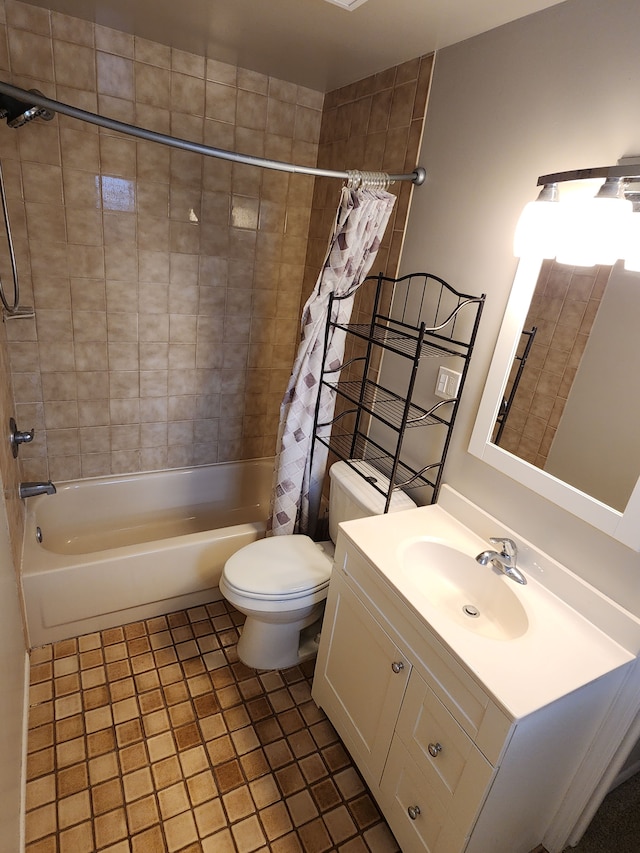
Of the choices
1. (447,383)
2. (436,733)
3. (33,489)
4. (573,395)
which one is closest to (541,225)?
(573,395)

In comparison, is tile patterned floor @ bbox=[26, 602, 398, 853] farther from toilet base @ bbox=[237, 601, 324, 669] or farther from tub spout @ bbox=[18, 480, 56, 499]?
tub spout @ bbox=[18, 480, 56, 499]

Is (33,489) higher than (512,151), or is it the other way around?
(512,151)

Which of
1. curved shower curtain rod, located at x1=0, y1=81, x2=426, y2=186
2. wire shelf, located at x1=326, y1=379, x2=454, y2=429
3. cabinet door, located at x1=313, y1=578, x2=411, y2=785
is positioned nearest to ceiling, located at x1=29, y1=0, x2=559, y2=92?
curved shower curtain rod, located at x1=0, y1=81, x2=426, y2=186

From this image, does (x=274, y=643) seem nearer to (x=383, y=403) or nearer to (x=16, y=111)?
(x=383, y=403)

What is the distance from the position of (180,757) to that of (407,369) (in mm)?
1574

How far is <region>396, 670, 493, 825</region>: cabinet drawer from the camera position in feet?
3.59

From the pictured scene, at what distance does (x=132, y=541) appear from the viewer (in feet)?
8.14

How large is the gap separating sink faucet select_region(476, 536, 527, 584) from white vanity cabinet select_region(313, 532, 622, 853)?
10.1 inches

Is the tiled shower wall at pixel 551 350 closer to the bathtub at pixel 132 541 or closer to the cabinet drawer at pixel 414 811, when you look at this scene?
the cabinet drawer at pixel 414 811

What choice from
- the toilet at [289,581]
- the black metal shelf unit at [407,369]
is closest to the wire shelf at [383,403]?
the black metal shelf unit at [407,369]

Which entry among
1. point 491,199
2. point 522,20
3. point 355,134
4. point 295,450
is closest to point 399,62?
point 355,134

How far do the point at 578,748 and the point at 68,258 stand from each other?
2513 mm

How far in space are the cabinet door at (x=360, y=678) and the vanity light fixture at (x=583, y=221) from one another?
114 cm

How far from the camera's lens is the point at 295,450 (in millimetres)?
2016
